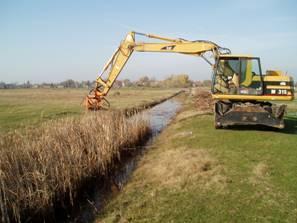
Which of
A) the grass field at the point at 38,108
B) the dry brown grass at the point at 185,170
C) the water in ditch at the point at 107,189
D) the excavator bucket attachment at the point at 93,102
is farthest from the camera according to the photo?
the excavator bucket attachment at the point at 93,102

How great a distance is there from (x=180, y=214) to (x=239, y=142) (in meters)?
5.91

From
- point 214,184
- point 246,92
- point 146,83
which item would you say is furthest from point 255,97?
point 146,83

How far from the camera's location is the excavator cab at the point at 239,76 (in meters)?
12.5

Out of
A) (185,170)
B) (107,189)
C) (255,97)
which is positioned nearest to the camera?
(185,170)

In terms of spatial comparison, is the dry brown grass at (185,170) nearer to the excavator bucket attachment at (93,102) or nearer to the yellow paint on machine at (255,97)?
the yellow paint on machine at (255,97)

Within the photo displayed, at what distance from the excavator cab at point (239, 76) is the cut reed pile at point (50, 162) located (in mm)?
5190

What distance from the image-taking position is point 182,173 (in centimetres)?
782

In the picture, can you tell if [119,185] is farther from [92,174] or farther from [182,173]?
[182,173]

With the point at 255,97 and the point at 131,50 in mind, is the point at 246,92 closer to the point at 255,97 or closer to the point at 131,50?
the point at 255,97

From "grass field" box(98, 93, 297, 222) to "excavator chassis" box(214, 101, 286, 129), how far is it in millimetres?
1232

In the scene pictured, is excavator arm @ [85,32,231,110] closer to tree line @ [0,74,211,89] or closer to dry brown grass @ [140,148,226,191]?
dry brown grass @ [140,148,226,191]

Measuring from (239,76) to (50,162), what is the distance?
881cm

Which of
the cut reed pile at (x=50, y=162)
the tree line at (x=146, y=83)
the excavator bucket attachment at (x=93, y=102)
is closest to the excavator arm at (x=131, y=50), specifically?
the excavator bucket attachment at (x=93, y=102)

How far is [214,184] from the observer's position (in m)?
6.89
